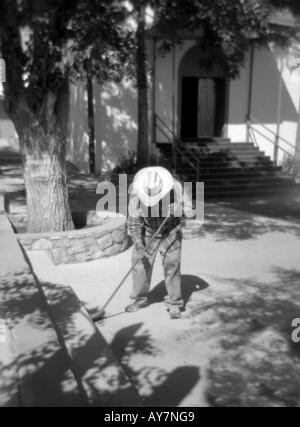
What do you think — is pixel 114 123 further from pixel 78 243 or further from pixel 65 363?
pixel 65 363

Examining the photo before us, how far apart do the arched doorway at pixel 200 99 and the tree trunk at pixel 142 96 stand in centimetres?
320

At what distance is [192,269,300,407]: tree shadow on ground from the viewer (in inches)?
157

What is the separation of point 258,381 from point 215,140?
11858 millimetres

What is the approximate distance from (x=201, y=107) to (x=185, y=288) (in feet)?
37.1

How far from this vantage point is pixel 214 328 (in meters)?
5.21

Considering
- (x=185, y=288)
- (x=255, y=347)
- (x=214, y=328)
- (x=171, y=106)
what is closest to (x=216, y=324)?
(x=214, y=328)

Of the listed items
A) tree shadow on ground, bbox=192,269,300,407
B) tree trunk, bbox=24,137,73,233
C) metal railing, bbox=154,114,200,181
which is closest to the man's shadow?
tree shadow on ground, bbox=192,269,300,407

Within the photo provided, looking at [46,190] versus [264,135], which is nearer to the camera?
[46,190]

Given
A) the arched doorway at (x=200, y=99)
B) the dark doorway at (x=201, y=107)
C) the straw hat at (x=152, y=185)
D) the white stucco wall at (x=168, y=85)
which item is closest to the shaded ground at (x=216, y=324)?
the straw hat at (x=152, y=185)

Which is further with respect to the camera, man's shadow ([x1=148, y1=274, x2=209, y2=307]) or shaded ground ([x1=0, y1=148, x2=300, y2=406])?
man's shadow ([x1=148, y1=274, x2=209, y2=307])

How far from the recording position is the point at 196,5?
33.3 ft

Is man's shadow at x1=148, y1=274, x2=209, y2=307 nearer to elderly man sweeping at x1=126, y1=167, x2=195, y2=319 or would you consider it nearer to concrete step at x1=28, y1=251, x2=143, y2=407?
elderly man sweeping at x1=126, y1=167, x2=195, y2=319

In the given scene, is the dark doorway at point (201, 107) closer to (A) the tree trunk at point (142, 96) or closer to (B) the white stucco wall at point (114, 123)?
(B) the white stucco wall at point (114, 123)

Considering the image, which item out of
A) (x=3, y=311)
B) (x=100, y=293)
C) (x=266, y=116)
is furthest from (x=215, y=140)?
(x=3, y=311)
